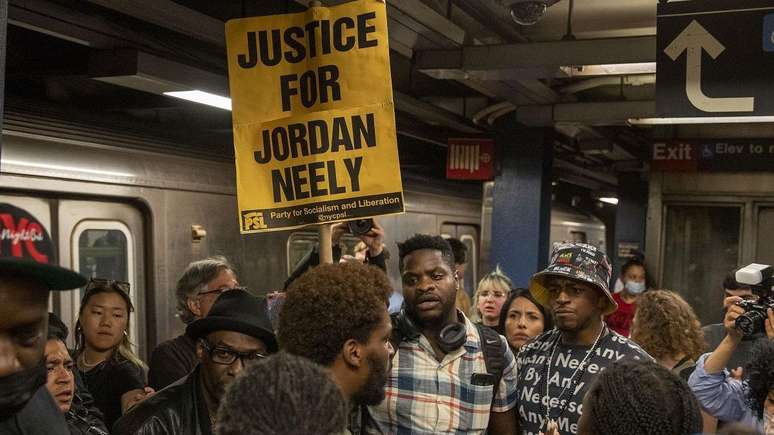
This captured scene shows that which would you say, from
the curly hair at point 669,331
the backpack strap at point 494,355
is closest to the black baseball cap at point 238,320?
the backpack strap at point 494,355

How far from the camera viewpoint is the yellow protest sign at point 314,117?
10.2 ft

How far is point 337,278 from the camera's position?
2.22 meters

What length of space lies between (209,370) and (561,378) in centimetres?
128

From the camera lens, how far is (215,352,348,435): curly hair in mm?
1213

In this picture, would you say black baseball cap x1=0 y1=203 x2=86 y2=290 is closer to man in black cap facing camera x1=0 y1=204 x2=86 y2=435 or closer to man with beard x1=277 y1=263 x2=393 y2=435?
man in black cap facing camera x1=0 y1=204 x2=86 y2=435

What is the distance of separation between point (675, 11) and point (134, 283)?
3656 millimetres

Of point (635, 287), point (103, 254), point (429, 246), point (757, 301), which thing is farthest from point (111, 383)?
point (635, 287)

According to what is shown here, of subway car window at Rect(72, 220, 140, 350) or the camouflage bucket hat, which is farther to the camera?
subway car window at Rect(72, 220, 140, 350)

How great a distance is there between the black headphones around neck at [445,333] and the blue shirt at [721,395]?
1.17 m

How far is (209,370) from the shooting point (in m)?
2.26

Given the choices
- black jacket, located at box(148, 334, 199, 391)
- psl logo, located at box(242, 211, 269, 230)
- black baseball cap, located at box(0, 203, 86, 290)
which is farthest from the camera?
black jacket, located at box(148, 334, 199, 391)

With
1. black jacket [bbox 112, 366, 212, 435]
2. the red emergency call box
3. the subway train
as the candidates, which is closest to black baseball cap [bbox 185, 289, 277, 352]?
black jacket [bbox 112, 366, 212, 435]

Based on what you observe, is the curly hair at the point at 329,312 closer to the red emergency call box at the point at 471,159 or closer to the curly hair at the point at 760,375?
the curly hair at the point at 760,375

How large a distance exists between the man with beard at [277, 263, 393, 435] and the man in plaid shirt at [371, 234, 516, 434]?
52cm
